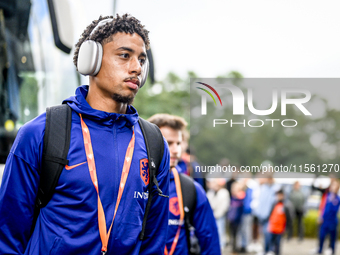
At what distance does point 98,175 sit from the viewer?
202cm

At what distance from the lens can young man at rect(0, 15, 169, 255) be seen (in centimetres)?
195

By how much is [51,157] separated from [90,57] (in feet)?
1.82

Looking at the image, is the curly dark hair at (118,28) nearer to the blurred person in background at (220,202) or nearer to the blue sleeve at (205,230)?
the blue sleeve at (205,230)

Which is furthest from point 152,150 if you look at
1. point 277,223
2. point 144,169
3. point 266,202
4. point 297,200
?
point 297,200

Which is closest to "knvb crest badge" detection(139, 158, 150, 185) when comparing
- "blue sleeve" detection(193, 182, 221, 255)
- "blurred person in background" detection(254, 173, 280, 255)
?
"blue sleeve" detection(193, 182, 221, 255)

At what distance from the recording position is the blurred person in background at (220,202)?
10500 mm

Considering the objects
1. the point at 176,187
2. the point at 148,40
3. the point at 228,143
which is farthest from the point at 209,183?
the point at 228,143

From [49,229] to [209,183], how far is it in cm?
979

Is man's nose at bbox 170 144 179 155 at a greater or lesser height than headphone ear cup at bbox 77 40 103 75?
lesser

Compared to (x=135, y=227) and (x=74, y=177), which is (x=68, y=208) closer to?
(x=74, y=177)

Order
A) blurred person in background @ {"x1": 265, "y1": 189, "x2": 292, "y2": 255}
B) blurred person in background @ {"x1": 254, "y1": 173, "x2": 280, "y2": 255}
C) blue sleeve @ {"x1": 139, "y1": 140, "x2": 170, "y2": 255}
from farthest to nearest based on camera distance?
1. blurred person in background @ {"x1": 254, "y1": 173, "x2": 280, "y2": 255}
2. blurred person in background @ {"x1": 265, "y1": 189, "x2": 292, "y2": 255}
3. blue sleeve @ {"x1": 139, "y1": 140, "x2": 170, "y2": 255}

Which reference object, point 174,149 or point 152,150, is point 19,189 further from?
point 174,149

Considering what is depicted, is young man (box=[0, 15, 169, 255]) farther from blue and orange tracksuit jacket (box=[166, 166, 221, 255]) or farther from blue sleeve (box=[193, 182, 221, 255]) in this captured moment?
blue sleeve (box=[193, 182, 221, 255])

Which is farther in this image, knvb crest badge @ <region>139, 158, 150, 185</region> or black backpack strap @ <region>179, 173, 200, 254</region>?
black backpack strap @ <region>179, 173, 200, 254</region>
